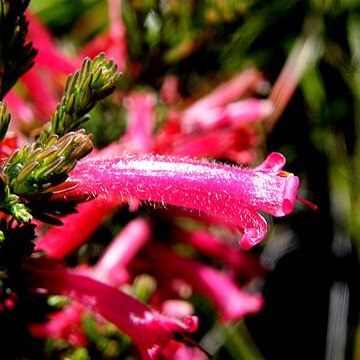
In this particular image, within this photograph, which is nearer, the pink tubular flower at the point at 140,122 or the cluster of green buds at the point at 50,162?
the cluster of green buds at the point at 50,162

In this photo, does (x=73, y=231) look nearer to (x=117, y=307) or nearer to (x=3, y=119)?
(x=117, y=307)

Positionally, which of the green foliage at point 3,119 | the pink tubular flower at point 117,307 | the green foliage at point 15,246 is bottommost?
the pink tubular flower at point 117,307

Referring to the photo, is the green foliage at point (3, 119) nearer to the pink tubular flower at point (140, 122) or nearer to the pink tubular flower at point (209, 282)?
the pink tubular flower at point (140, 122)

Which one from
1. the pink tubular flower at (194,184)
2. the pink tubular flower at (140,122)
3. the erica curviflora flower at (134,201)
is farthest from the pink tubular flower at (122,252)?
the pink tubular flower at (194,184)

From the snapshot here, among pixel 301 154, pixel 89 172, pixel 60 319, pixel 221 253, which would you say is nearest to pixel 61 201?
pixel 89 172

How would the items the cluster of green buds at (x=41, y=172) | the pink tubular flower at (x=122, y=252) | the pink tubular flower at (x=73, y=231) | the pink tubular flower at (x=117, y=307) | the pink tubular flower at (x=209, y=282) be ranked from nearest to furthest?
the cluster of green buds at (x=41, y=172) → the pink tubular flower at (x=117, y=307) → the pink tubular flower at (x=73, y=231) → the pink tubular flower at (x=122, y=252) → the pink tubular flower at (x=209, y=282)

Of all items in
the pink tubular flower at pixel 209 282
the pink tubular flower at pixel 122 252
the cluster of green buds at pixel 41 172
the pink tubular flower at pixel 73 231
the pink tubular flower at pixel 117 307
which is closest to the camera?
the cluster of green buds at pixel 41 172

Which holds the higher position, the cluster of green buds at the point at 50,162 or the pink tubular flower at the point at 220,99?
the cluster of green buds at the point at 50,162
